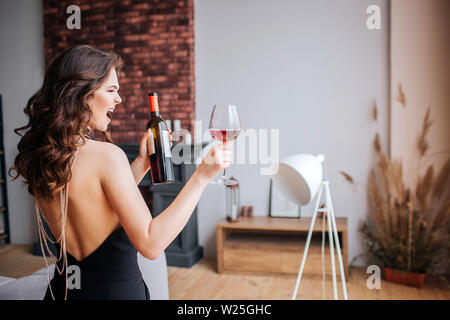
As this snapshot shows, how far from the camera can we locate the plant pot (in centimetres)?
316

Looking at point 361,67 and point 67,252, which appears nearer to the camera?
point 67,252

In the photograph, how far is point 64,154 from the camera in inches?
39.6

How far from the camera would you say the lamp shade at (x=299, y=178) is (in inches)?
76.0

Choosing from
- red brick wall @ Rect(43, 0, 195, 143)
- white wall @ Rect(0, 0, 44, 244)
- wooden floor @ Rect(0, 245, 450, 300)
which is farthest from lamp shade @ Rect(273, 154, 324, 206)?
white wall @ Rect(0, 0, 44, 244)

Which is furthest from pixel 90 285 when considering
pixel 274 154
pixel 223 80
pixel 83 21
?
pixel 83 21

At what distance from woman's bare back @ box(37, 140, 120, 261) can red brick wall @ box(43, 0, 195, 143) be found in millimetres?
2954

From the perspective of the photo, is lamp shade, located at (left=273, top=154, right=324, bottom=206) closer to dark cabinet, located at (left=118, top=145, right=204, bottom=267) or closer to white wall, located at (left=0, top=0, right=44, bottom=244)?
dark cabinet, located at (left=118, top=145, right=204, bottom=267)

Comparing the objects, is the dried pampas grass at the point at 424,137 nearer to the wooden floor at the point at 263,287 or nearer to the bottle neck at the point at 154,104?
the wooden floor at the point at 263,287

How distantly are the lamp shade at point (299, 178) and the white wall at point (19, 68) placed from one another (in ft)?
11.3

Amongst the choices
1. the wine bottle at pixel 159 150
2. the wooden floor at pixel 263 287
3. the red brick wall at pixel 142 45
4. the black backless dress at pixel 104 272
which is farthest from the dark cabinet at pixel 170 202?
the black backless dress at pixel 104 272

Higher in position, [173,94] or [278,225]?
[173,94]

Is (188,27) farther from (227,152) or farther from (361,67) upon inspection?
(227,152)

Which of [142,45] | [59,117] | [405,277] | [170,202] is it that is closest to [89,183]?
[59,117]
